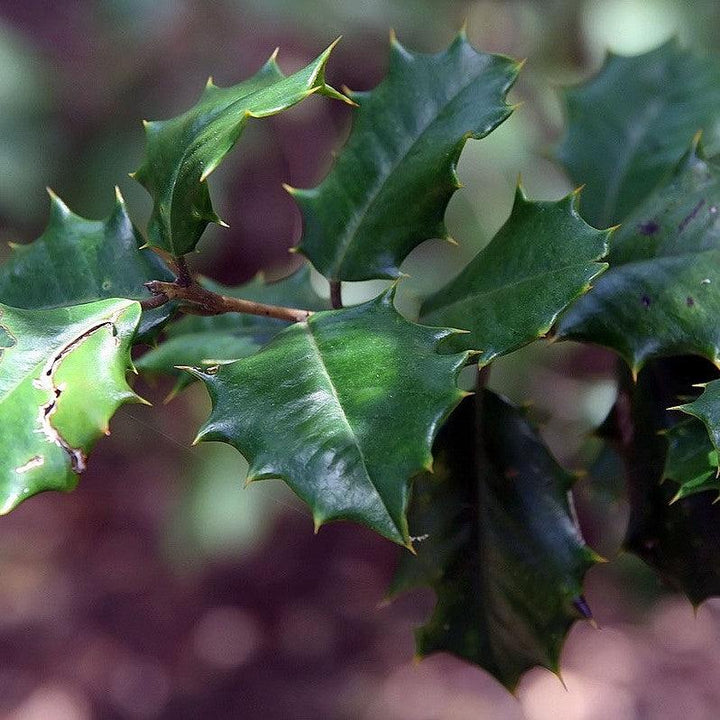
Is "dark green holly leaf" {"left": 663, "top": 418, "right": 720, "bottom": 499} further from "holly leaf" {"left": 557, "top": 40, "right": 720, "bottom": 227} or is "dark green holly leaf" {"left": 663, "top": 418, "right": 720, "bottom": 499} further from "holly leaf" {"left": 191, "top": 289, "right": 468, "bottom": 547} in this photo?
"holly leaf" {"left": 557, "top": 40, "right": 720, "bottom": 227}

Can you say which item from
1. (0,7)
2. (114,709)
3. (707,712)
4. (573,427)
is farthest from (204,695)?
(0,7)

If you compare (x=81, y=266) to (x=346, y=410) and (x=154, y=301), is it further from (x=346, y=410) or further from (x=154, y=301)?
(x=346, y=410)

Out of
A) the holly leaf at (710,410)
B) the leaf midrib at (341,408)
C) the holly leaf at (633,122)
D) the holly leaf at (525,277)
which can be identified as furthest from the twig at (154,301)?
the holly leaf at (633,122)

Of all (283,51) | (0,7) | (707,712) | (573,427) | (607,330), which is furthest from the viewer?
(0,7)

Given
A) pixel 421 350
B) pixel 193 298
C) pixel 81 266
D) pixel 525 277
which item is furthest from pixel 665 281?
pixel 81 266

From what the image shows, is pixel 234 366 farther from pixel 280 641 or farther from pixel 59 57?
pixel 59 57

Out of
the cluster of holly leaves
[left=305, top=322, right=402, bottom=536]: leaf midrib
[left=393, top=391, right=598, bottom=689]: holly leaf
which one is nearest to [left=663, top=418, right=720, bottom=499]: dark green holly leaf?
the cluster of holly leaves
